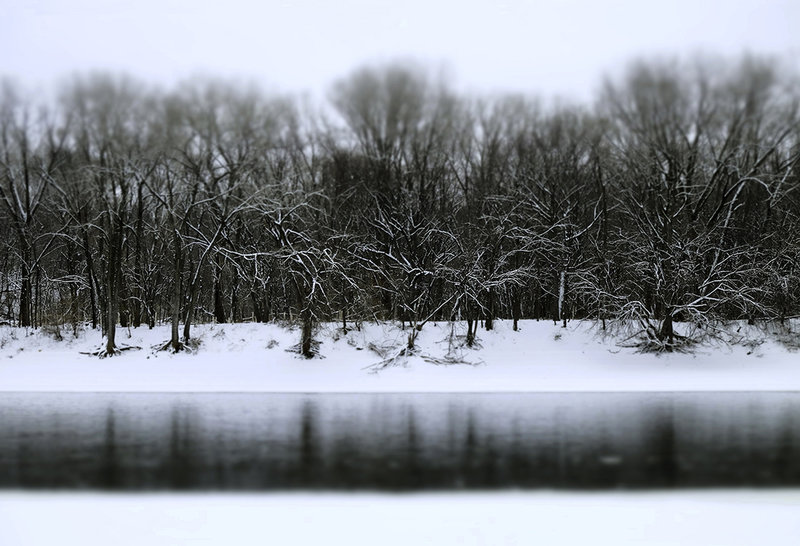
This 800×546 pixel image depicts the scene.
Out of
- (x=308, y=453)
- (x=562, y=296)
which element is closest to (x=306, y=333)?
(x=562, y=296)

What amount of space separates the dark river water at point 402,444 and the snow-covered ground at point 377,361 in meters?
4.88

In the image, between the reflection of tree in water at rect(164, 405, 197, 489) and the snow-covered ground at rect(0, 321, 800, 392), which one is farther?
the snow-covered ground at rect(0, 321, 800, 392)

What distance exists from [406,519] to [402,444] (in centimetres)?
531

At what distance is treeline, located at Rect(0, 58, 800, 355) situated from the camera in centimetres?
3291

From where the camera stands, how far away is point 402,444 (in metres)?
15.2

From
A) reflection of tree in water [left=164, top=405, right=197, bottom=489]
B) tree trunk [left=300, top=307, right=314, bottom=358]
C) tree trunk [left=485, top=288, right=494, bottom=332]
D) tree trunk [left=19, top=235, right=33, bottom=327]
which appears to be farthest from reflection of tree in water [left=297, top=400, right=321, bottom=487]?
tree trunk [left=19, top=235, right=33, bottom=327]

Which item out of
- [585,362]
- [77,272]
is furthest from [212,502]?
[77,272]

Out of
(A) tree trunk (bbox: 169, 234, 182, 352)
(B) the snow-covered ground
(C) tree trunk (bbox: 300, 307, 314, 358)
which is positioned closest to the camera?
(B) the snow-covered ground

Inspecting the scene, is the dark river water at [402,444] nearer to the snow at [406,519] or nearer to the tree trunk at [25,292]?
the snow at [406,519]

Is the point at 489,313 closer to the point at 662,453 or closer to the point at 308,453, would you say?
the point at 662,453

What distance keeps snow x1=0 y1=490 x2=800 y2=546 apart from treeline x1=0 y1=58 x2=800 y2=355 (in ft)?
65.7

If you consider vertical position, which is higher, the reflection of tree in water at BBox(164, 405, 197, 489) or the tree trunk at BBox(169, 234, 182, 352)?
the tree trunk at BBox(169, 234, 182, 352)

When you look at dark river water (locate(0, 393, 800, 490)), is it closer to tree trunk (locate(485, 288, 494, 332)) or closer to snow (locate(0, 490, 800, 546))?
snow (locate(0, 490, 800, 546))

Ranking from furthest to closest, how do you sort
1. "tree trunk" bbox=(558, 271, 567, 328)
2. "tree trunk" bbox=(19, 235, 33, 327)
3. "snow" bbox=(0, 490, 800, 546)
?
"tree trunk" bbox=(19, 235, 33, 327), "tree trunk" bbox=(558, 271, 567, 328), "snow" bbox=(0, 490, 800, 546)
